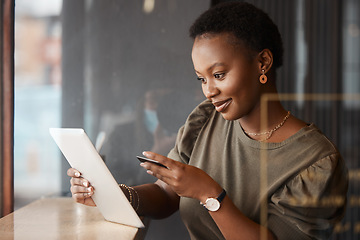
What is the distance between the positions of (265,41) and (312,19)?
0.15 metres

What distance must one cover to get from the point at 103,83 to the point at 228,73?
1.42 ft

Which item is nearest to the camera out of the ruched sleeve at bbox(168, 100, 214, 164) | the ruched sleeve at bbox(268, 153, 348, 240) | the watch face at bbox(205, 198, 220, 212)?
the ruched sleeve at bbox(268, 153, 348, 240)

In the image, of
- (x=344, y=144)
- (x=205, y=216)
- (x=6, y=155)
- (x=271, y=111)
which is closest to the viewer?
(x=344, y=144)

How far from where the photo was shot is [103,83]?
1.04m

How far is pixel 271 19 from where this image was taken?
0.69 meters

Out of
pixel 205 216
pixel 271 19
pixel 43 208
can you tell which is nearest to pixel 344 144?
pixel 271 19

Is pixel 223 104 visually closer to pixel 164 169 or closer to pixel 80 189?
pixel 164 169

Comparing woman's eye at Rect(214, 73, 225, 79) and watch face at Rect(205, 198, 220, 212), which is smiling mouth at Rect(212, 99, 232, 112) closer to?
woman's eye at Rect(214, 73, 225, 79)

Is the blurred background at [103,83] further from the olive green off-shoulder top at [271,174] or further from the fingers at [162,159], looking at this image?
the fingers at [162,159]

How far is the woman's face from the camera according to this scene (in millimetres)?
729

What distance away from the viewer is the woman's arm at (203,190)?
0.67 meters

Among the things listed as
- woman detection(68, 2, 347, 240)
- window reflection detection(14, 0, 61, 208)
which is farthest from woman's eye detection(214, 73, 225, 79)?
window reflection detection(14, 0, 61, 208)

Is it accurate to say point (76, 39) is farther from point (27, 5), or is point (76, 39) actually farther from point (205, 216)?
point (205, 216)

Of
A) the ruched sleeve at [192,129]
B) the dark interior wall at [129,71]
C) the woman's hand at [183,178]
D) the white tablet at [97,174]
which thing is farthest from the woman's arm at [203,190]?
the dark interior wall at [129,71]
